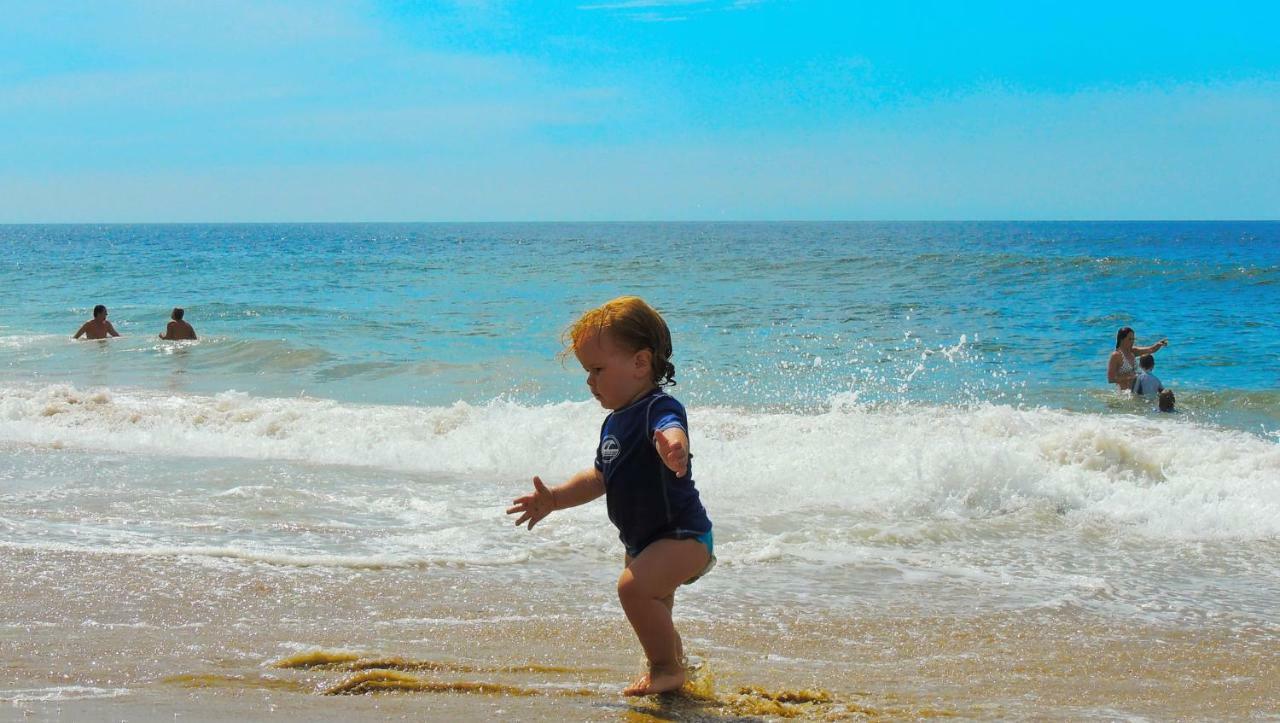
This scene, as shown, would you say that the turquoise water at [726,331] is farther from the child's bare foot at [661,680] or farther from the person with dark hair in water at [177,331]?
the child's bare foot at [661,680]

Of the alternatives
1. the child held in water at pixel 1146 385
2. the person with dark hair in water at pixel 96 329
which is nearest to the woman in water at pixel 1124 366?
the child held in water at pixel 1146 385

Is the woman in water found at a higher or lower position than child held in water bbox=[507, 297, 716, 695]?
lower

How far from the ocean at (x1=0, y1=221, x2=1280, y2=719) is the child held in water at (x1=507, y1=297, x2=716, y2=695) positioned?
15.4 inches

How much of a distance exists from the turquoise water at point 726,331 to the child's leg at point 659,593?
9.10 meters

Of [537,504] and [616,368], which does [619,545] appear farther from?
[616,368]

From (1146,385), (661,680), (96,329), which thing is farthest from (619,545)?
(96,329)

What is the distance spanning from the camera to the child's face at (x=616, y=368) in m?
3.35

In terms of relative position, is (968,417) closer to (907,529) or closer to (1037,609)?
(907,529)

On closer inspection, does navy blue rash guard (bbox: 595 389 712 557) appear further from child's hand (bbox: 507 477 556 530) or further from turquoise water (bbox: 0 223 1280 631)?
turquoise water (bbox: 0 223 1280 631)

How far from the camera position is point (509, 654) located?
4016mm

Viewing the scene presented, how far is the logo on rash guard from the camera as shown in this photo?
3348mm

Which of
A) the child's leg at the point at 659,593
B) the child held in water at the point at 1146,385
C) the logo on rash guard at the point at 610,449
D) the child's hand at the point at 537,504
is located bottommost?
the child held in water at the point at 1146,385

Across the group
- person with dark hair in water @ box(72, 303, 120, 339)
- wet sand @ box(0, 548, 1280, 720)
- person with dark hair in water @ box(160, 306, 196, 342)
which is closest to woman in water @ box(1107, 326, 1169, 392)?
wet sand @ box(0, 548, 1280, 720)

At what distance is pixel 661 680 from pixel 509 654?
789 mm
